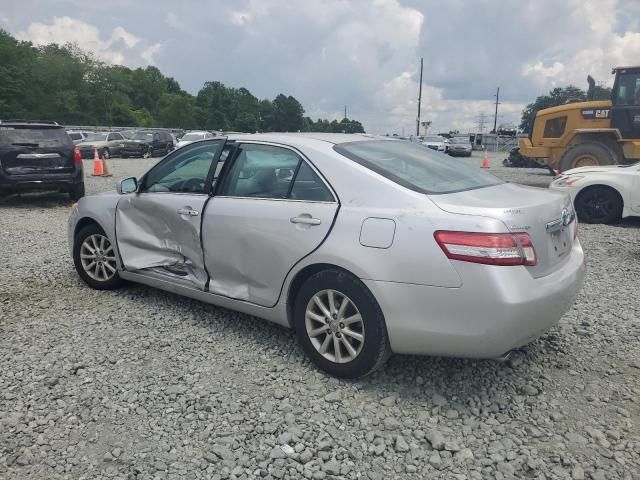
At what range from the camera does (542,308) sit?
2844 millimetres

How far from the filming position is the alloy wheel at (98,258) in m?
4.86

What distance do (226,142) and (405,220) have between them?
1.82 meters

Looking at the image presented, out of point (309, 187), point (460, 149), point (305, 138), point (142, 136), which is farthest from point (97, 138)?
point (309, 187)

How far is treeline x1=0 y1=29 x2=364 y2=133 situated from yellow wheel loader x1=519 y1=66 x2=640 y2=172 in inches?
1202

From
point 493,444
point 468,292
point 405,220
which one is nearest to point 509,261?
point 468,292

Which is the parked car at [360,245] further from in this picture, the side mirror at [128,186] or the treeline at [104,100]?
the treeline at [104,100]

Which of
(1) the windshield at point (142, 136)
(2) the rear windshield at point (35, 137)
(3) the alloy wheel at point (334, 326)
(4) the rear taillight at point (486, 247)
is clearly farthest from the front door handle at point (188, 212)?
(1) the windshield at point (142, 136)

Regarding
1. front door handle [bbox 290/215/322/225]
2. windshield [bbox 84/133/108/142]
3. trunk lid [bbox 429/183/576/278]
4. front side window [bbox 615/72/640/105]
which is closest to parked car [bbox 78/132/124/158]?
windshield [bbox 84/133/108/142]

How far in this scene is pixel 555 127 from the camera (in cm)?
1381

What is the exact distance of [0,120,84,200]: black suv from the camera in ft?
31.7

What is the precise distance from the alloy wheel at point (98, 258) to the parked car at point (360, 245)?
0.60m

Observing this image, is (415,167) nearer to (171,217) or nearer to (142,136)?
(171,217)

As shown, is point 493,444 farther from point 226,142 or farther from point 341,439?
point 226,142

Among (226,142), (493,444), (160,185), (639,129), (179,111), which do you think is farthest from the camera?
(179,111)
